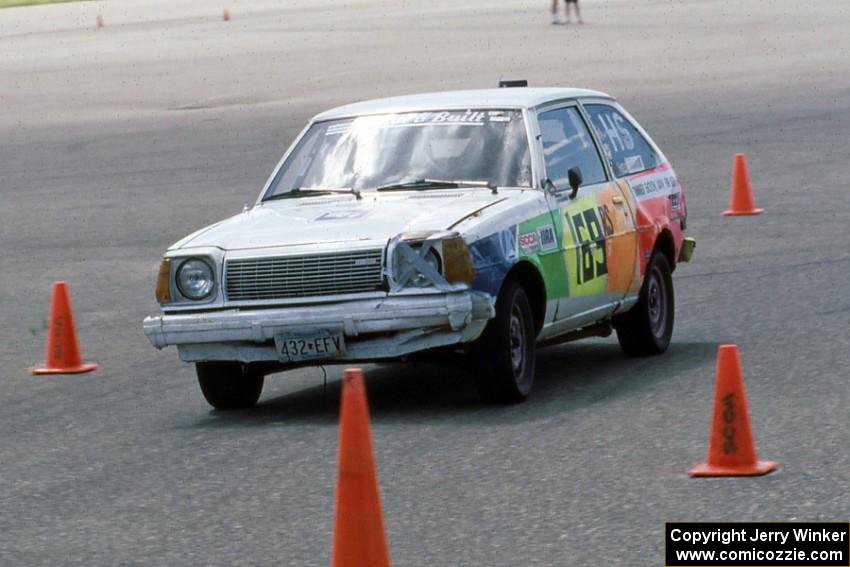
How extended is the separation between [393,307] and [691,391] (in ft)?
5.74

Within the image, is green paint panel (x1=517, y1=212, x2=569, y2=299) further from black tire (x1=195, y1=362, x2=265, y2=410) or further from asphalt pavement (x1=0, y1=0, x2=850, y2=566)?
black tire (x1=195, y1=362, x2=265, y2=410)

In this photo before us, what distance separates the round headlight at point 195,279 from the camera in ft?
31.8

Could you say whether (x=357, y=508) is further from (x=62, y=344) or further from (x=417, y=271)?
(x=62, y=344)

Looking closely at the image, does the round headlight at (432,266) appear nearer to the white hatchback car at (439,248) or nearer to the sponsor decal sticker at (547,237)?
the white hatchback car at (439,248)

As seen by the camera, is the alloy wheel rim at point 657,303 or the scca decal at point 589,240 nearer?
the scca decal at point 589,240

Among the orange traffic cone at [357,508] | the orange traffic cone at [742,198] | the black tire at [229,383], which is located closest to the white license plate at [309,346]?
the black tire at [229,383]

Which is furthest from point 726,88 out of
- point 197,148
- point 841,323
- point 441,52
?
point 841,323

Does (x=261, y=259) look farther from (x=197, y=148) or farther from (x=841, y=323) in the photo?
(x=197, y=148)

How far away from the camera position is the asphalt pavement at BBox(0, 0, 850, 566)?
738 cm

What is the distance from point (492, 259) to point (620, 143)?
2386 mm

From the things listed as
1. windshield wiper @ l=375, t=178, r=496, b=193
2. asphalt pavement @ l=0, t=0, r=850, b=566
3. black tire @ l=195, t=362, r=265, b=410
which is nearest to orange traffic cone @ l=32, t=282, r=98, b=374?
asphalt pavement @ l=0, t=0, r=850, b=566

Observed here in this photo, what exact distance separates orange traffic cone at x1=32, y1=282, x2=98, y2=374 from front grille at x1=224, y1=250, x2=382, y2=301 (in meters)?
2.42

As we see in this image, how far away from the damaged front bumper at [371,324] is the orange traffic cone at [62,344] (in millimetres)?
2385

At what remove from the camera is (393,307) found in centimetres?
932
